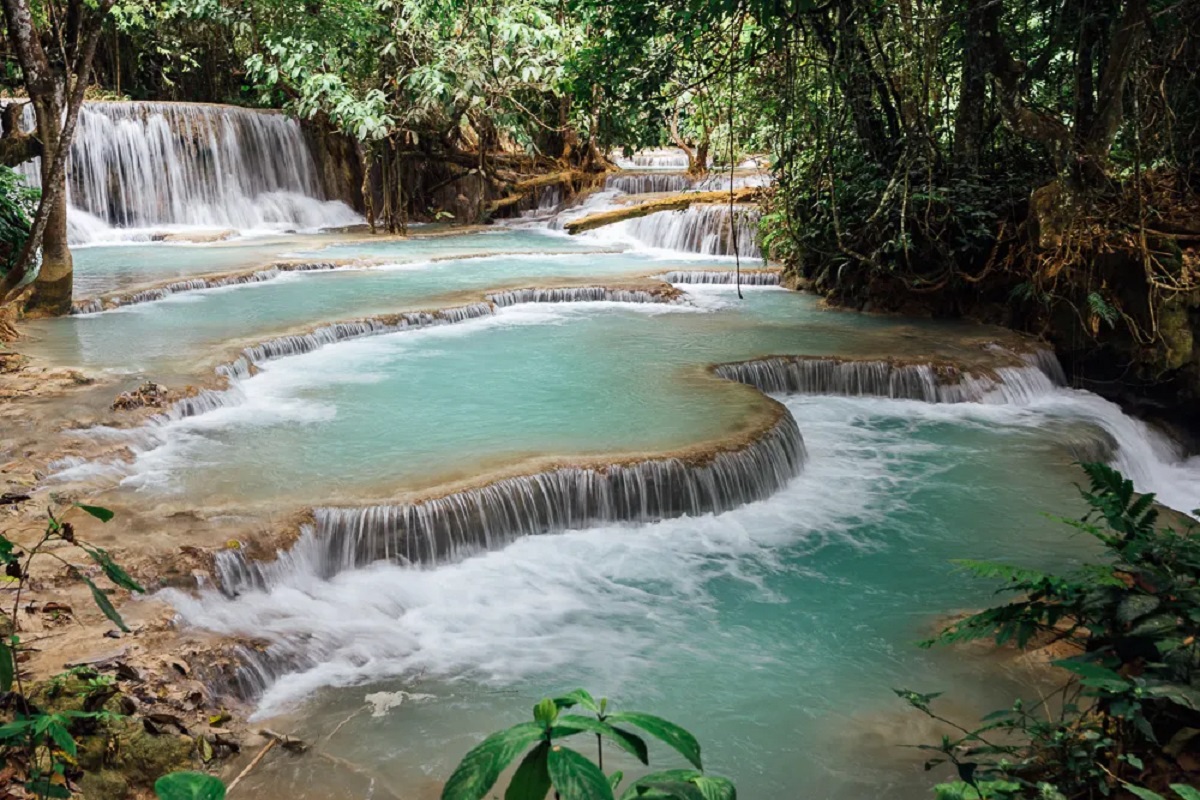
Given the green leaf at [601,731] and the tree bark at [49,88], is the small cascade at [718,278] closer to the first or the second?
the tree bark at [49,88]

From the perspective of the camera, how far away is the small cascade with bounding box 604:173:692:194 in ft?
67.9

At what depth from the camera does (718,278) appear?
514 inches

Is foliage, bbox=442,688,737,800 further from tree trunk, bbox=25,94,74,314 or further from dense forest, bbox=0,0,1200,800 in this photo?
tree trunk, bbox=25,94,74,314

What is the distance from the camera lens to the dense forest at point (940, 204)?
265cm

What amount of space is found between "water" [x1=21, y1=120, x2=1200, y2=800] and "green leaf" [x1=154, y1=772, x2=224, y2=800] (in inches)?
72.1

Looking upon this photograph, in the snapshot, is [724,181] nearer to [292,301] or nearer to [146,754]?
[292,301]

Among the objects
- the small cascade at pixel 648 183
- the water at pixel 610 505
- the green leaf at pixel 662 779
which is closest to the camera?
the green leaf at pixel 662 779

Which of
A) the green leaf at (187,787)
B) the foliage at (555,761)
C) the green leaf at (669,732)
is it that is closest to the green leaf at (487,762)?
the foliage at (555,761)

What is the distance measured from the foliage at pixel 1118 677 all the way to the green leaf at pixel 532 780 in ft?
4.59

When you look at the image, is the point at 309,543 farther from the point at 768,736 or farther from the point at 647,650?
the point at 768,736

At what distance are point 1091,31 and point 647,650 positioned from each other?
6225 mm

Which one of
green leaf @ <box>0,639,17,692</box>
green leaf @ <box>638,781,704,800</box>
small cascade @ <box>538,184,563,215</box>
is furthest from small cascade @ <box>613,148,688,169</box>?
green leaf @ <box>638,781,704,800</box>

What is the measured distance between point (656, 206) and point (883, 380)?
30.1 ft

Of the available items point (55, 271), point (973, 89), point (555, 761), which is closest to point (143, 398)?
point (55, 271)
